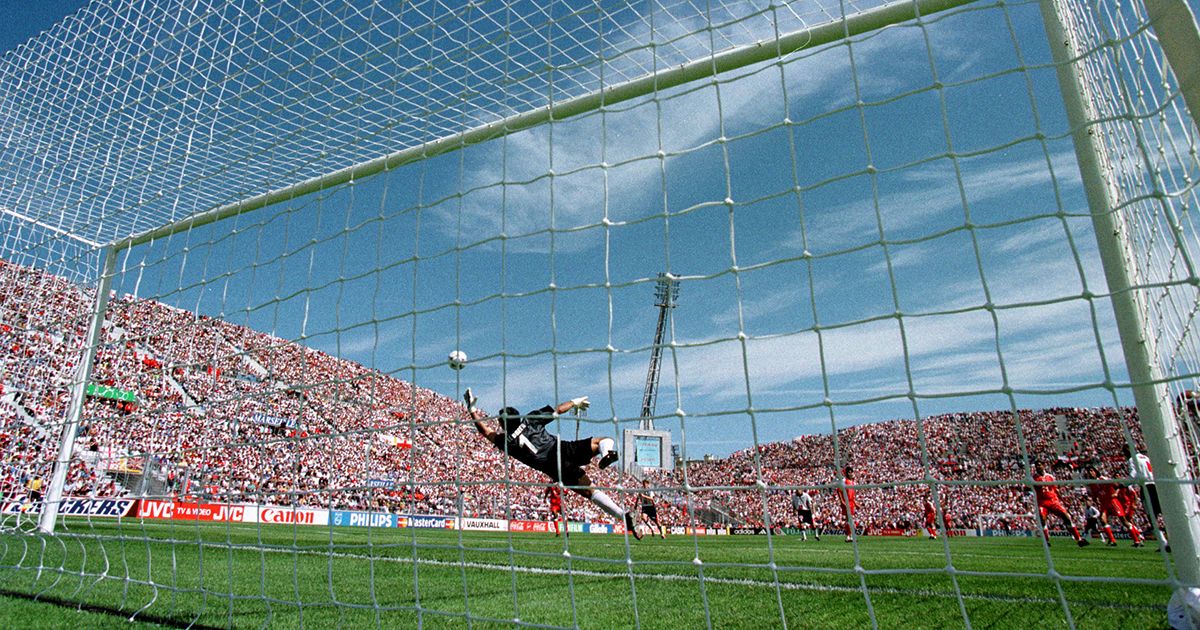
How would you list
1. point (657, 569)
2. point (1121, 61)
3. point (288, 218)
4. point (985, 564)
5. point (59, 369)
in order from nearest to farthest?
point (1121, 61), point (288, 218), point (657, 569), point (985, 564), point (59, 369)

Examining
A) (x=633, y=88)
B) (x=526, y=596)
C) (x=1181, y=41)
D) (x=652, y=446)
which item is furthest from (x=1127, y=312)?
(x=652, y=446)

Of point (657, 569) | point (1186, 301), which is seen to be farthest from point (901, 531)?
point (1186, 301)

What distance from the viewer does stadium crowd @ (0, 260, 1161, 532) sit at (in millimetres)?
4395

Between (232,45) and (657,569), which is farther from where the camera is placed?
(657,569)

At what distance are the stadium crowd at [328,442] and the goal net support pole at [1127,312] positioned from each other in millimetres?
591

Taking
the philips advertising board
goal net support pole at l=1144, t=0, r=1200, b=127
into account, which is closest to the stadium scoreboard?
the philips advertising board

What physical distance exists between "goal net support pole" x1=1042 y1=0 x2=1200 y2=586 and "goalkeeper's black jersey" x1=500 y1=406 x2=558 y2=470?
4.20 meters

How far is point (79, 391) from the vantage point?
600 cm

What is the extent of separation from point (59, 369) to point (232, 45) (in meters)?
5.26

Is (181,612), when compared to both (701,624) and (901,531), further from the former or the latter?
(901,531)

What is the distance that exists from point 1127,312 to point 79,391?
7545 mm

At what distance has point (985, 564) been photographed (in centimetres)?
645

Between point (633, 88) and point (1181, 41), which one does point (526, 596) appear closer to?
point (633, 88)

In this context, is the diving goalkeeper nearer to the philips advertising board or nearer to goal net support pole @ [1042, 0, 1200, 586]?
goal net support pole @ [1042, 0, 1200, 586]
